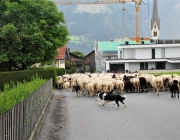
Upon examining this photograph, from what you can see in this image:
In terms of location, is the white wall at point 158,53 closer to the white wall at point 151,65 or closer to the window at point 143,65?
the white wall at point 151,65

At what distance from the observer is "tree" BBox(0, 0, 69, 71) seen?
3459 centimetres

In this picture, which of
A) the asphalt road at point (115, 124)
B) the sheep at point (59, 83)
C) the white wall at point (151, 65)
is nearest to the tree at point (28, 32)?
the sheep at point (59, 83)

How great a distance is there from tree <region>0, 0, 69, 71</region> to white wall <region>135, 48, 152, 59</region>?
90.0 feet

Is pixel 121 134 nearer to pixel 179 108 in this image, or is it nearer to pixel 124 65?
pixel 179 108

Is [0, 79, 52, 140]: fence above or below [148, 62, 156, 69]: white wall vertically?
below

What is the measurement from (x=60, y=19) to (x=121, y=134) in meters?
29.2

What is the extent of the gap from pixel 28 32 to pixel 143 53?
1307 inches

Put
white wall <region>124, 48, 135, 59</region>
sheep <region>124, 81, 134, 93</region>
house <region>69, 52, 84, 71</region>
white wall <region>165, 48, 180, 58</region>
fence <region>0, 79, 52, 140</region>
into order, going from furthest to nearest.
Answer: house <region>69, 52, 84, 71</region> → white wall <region>124, 48, 135, 59</region> → white wall <region>165, 48, 180, 58</region> → sheep <region>124, 81, 134, 93</region> → fence <region>0, 79, 52, 140</region>

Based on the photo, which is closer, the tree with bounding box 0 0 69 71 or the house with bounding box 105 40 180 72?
the tree with bounding box 0 0 69 71

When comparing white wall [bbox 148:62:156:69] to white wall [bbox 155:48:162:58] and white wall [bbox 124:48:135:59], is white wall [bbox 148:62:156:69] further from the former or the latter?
white wall [bbox 124:48:135:59]

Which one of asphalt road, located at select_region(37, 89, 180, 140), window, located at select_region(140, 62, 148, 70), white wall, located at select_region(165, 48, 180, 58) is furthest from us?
window, located at select_region(140, 62, 148, 70)

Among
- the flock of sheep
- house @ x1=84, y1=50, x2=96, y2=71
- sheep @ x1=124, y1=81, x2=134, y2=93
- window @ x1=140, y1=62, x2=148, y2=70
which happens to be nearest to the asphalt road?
the flock of sheep

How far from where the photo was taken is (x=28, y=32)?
35.0 meters

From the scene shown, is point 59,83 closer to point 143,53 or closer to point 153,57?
point 143,53
